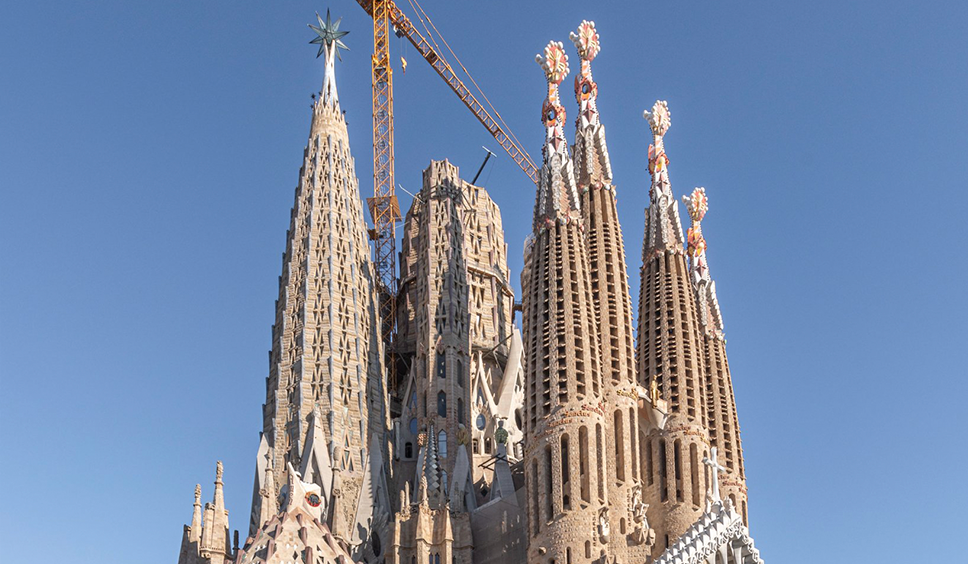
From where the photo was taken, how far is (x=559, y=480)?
40.8 m

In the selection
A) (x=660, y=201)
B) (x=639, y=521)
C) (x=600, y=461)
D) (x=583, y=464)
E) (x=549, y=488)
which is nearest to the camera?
(x=549, y=488)

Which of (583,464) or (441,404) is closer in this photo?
(583,464)

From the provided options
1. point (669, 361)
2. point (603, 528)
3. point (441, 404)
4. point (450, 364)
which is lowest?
point (603, 528)

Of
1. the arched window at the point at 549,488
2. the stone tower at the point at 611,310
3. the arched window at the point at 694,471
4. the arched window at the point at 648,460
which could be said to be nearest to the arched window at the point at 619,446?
the stone tower at the point at 611,310

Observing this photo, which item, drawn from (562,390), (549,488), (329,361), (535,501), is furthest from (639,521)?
(329,361)

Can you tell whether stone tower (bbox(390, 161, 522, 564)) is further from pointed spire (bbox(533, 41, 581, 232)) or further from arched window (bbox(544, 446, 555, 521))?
pointed spire (bbox(533, 41, 581, 232))

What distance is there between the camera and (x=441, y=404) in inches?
2105

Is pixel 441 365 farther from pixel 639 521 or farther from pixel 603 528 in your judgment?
pixel 603 528

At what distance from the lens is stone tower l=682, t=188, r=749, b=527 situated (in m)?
48.8

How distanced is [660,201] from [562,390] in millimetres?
12941

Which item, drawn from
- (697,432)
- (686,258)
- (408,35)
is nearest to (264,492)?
(697,432)

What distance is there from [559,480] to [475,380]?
14.2m

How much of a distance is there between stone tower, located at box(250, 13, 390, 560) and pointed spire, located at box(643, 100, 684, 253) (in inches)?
401

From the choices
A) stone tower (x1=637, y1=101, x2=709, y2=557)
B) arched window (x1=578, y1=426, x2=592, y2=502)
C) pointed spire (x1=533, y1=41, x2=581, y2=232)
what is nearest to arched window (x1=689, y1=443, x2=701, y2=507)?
stone tower (x1=637, y1=101, x2=709, y2=557)
